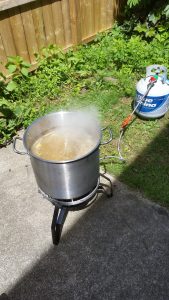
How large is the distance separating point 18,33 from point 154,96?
8.30ft

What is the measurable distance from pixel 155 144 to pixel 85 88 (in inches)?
72.5

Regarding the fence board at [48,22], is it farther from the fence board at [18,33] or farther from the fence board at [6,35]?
the fence board at [6,35]

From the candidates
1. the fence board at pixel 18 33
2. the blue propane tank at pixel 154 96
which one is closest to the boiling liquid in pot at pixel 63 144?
the blue propane tank at pixel 154 96

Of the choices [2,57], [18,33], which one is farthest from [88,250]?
[18,33]

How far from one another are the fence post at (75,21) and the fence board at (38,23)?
712mm

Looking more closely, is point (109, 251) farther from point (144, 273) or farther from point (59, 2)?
point (59, 2)

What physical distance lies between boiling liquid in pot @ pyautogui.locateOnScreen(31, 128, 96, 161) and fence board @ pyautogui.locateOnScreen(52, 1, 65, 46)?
125 inches

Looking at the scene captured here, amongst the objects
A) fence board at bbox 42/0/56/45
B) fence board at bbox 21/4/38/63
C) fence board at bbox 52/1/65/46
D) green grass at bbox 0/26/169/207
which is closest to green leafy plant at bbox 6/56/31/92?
green grass at bbox 0/26/169/207

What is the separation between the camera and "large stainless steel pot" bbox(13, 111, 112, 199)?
2.38 metres

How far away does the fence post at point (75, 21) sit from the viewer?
5223mm

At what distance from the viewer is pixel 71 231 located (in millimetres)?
2951

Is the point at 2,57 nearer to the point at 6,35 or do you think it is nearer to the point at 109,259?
the point at 6,35

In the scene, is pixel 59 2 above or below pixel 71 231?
above

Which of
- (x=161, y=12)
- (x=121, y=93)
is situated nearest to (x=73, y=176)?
(x=121, y=93)
